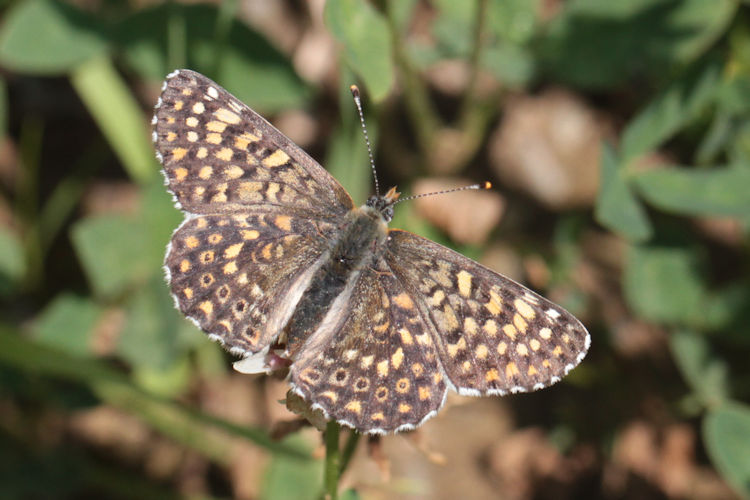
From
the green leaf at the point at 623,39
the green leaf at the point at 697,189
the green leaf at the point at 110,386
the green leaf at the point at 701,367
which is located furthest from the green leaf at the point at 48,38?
the green leaf at the point at 701,367

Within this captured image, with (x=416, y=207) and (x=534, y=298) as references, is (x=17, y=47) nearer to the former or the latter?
(x=416, y=207)

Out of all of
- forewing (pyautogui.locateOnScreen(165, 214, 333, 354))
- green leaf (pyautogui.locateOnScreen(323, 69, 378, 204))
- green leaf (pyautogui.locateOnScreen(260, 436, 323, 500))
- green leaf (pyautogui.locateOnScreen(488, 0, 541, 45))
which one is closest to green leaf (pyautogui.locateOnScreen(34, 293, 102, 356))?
green leaf (pyautogui.locateOnScreen(260, 436, 323, 500))

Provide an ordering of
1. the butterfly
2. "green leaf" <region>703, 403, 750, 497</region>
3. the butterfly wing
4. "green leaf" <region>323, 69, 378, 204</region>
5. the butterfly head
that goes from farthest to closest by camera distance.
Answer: "green leaf" <region>323, 69, 378, 204</region> → "green leaf" <region>703, 403, 750, 497</region> → the butterfly head → the butterfly wing → the butterfly

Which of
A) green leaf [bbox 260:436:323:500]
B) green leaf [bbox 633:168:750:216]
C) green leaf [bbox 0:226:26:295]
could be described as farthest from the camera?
green leaf [bbox 0:226:26:295]

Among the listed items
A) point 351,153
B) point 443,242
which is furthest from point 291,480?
point 351,153

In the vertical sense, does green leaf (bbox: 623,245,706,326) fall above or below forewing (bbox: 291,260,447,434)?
below

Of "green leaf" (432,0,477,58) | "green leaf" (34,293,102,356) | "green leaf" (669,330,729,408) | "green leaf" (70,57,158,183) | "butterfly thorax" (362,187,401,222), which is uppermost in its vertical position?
Answer: "green leaf" (432,0,477,58)

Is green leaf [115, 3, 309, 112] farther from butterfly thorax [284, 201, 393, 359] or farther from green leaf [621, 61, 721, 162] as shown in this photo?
green leaf [621, 61, 721, 162]

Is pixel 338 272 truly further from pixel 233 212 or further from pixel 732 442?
pixel 732 442
